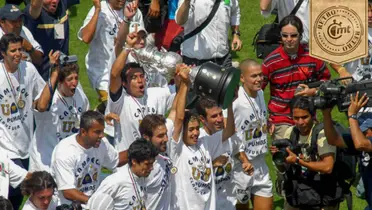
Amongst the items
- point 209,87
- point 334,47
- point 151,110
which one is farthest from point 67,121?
point 334,47

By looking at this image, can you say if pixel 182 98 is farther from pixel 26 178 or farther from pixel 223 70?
pixel 26 178

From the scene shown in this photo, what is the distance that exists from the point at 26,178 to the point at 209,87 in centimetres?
192

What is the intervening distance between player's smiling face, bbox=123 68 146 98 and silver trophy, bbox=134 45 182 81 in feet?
0.91

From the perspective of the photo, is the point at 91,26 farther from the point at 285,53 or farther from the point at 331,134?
the point at 331,134

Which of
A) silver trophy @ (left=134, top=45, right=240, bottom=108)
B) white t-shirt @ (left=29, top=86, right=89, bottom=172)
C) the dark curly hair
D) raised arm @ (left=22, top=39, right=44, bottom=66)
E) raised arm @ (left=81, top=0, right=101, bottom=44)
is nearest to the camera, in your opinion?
the dark curly hair

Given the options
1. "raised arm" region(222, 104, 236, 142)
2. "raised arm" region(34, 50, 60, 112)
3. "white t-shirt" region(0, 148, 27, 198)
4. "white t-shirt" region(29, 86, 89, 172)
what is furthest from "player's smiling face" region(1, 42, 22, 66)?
"raised arm" region(222, 104, 236, 142)

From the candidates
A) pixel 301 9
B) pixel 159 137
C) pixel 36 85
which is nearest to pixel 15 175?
pixel 36 85

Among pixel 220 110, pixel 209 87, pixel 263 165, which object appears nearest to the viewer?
pixel 209 87

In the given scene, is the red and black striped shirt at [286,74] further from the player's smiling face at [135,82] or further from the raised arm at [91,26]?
the raised arm at [91,26]

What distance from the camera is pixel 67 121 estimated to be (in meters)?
13.5

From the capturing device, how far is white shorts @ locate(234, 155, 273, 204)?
44.6 feet

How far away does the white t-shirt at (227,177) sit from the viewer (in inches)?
519

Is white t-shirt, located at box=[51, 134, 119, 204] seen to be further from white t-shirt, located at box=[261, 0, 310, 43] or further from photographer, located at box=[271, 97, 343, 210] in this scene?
white t-shirt, located at box=[261, 0, 310, 43]

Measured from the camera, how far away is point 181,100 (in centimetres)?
1261
